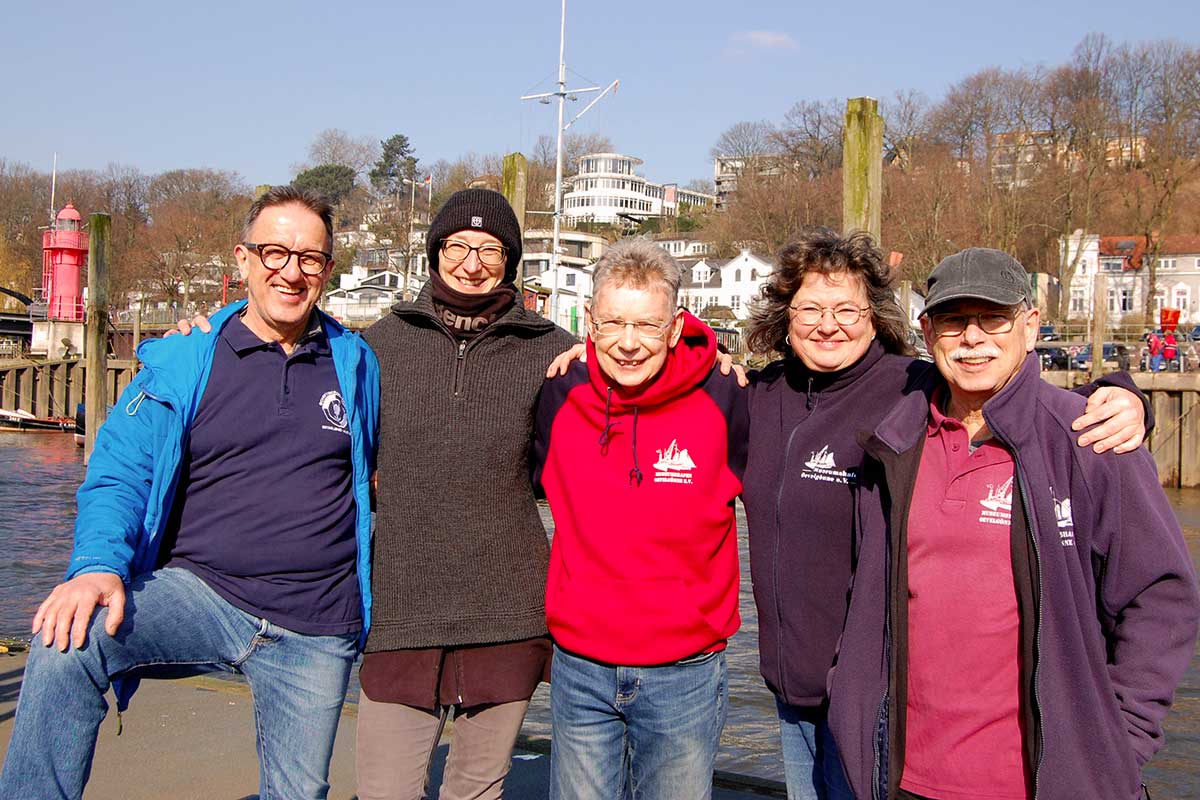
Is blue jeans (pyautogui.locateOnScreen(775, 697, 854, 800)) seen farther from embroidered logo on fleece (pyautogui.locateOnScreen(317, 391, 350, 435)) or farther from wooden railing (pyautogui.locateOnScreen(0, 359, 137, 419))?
wooden railing (pyautogui.locateOnScreen(0, 359, 137, 419))

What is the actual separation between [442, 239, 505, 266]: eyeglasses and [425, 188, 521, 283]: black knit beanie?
0.04 metres

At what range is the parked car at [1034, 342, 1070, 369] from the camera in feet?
121

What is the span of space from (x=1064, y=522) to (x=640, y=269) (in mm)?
1479

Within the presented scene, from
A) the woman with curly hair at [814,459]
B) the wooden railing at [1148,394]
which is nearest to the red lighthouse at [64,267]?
the wooden railing at [1148,394]

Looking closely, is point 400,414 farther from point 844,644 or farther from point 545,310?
point 545,310

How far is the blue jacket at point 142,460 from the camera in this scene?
284cm

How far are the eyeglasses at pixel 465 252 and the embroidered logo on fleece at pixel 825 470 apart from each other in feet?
4.20

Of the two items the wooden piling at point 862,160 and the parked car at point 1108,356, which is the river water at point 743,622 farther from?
the parked car at point 1108,356

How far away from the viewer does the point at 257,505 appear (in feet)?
10.2

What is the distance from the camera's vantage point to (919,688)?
2.83 meters

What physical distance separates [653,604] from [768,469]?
586mm

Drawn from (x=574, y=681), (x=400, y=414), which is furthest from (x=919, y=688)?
(x=400, y=414)

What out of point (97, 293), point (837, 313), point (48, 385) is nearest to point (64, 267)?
point (48, 385)

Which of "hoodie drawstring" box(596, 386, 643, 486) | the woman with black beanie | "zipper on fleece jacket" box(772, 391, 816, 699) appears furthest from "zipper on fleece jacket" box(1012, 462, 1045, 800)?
the woman with black beanie
